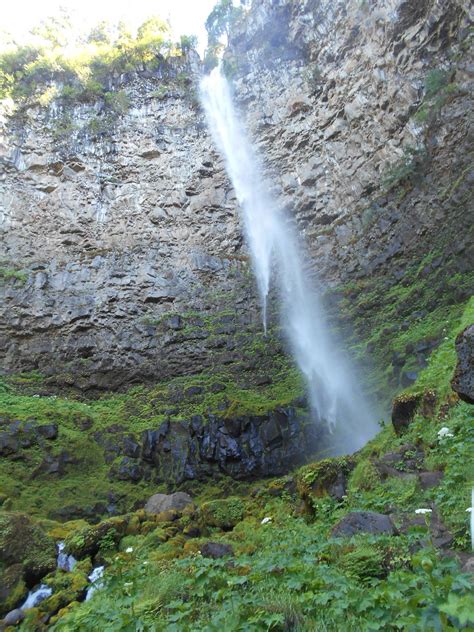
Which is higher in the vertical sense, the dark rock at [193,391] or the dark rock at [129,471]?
the dark rock at [193,391]

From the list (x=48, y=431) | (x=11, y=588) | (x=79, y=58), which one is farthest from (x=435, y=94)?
(x=79, y=58)

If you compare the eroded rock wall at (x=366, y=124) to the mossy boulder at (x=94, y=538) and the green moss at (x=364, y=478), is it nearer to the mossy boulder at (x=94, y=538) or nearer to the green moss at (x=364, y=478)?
the green moss at (x=364, y=478)

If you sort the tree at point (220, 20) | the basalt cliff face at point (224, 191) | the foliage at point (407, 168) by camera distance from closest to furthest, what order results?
the basalt cliff face at point (224, 191)
the foliage at point (407, 168)
the tree at point (220, 20)

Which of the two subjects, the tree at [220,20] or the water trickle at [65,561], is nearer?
the water trickle at [65,561]

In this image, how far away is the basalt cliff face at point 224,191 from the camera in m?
14.2

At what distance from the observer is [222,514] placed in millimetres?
7656

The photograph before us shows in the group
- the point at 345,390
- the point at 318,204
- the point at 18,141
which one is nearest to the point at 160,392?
the point at 345,390

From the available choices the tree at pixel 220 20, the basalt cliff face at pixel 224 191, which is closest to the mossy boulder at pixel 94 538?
the basalt cliff face at pixel 224 191

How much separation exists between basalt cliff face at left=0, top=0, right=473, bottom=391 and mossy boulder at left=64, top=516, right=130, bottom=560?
8.09 m

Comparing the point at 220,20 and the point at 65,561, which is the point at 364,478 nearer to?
the point at 65,561

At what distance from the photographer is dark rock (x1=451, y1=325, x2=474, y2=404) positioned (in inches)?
156

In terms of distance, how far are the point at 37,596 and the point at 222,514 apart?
2.97 metres

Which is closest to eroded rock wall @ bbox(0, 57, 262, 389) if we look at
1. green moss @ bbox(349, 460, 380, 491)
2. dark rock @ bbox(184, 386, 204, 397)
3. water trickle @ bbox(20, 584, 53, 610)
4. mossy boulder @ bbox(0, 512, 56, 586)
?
dark rock @ bbox(184, 386, 204, 397)

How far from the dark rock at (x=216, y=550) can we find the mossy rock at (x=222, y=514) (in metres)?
2.35
